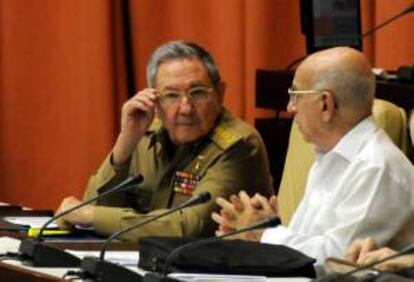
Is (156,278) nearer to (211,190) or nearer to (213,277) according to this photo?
(213,277)

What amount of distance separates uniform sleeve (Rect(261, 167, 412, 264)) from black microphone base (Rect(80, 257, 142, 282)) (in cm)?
59

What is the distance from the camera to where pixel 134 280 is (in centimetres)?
294

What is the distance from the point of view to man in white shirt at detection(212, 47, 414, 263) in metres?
3.36

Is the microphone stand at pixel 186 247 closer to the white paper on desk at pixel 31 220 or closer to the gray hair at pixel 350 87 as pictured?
the gray hair at pixel 350 87

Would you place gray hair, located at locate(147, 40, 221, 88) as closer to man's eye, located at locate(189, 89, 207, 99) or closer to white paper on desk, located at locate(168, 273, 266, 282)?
man's eye, located at locate(189, 89, 207, 99)

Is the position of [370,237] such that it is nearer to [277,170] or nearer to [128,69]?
[277,170]

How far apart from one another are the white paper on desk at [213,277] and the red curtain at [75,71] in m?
2.96

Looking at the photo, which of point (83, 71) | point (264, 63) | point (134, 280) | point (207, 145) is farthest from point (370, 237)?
point (83, 71)

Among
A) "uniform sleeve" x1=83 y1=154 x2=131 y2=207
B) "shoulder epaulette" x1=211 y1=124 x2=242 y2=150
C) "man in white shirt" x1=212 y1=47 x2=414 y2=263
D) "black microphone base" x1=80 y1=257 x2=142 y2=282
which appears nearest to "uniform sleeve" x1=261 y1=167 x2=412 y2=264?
"man in white shirt" x1=212 y1=47 x2=414 y2=263

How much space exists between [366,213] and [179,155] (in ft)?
3.61

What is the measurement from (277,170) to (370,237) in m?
1.52

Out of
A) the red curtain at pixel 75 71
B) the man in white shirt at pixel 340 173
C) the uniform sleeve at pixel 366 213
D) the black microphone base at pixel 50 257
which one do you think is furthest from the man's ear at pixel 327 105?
the red curtain at pixel 75 71

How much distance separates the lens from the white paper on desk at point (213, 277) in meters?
2.95

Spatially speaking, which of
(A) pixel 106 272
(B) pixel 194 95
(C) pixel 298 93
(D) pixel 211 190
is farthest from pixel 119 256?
(B) pixel 194 95
